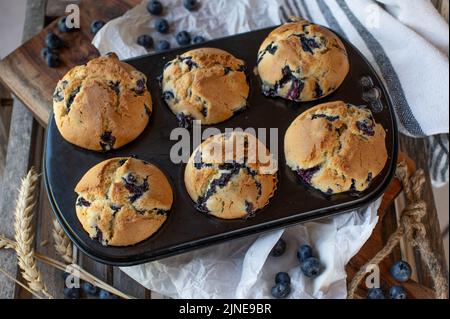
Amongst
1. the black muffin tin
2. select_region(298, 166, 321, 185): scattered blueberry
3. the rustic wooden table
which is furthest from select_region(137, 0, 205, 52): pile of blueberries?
select_region(298, 166, 321, 185): scattered blueberry

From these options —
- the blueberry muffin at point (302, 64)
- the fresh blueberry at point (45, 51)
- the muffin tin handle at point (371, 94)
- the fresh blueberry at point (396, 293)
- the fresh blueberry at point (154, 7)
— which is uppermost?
the fresh blueberry at point (154, 7)

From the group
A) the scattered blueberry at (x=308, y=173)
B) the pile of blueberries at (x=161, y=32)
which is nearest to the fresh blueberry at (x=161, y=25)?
the pile of blueberries at (x=161, y=32)

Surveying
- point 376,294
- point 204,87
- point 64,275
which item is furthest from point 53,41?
point 376,294

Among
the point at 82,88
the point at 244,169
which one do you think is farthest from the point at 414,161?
the point at 82,88

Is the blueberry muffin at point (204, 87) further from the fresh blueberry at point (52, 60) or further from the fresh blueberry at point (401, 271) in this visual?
the fresh blueberry at point (401, 271)

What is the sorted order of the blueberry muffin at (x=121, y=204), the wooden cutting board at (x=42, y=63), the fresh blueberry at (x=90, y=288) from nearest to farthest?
the blueberry muffin at (x=121, y=204) → the fresh blueberry at (x=90, y=288) → the wooden cutting board at (x=42, y=63)

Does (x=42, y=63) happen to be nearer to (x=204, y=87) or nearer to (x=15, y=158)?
(x=15, y=158)
